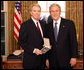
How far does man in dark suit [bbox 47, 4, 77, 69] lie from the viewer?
2465 mm

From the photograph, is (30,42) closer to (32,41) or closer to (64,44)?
(32,41)

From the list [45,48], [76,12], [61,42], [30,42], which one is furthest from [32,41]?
[76,12]

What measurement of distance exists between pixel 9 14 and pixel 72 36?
2208 mm

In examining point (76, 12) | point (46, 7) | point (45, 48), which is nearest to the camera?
point (45, 48)

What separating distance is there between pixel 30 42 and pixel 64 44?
489 mm

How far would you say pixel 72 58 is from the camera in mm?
2486

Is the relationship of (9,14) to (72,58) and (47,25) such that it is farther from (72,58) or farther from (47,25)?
(72,58)

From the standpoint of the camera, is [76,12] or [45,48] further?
[76,12]

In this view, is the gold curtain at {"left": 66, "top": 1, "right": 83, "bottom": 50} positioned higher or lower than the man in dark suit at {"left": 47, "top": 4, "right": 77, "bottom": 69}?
higher

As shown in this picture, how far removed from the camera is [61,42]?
248cm

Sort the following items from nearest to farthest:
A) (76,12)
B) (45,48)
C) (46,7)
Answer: (45,48) < (76,12) < (46,7)

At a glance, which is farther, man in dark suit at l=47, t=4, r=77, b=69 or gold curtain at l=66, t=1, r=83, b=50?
gold curtain at l=66, t=1, r=83, b=50

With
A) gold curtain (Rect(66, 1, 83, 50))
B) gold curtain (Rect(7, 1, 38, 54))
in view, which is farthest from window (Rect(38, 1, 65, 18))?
gold curtain (Rect(7, 1, 38, 54))

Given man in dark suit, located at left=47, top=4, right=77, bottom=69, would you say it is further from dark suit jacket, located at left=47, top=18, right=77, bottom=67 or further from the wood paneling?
the wood paneling
